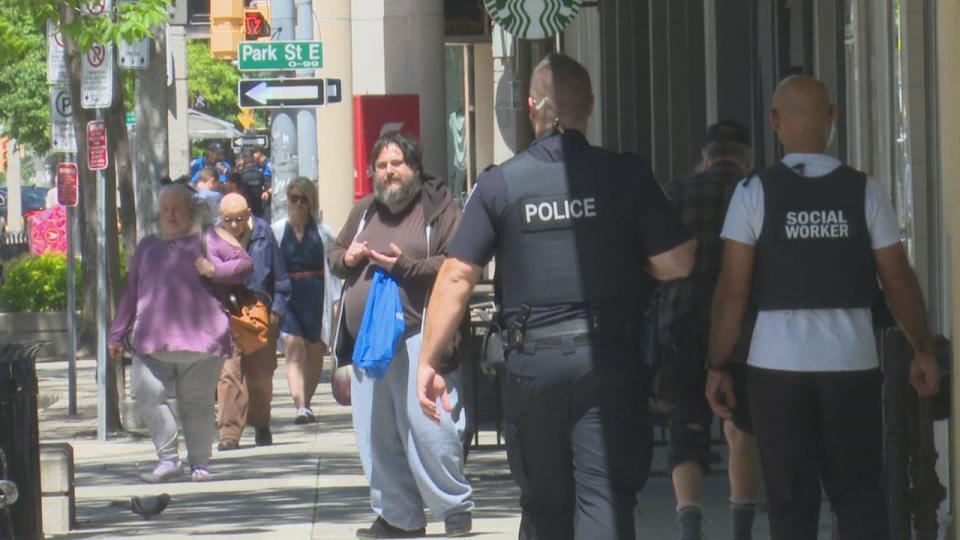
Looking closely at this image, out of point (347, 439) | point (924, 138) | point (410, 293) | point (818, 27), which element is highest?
point (818, 27)

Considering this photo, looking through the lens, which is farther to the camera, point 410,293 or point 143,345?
point 143,345

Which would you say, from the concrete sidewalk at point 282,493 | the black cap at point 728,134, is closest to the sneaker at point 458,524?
the concrete sidewalk at point 282,493

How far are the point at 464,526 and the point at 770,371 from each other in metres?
3.19

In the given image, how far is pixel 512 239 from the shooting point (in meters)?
7.14

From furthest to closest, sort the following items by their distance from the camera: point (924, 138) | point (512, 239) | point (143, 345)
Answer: point (143, 345) → point (924, 138) → point (512, 239)

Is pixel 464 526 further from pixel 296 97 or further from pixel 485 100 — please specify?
pixel 485 100

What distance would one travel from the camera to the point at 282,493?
40.0ft

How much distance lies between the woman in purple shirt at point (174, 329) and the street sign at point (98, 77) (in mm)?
3470

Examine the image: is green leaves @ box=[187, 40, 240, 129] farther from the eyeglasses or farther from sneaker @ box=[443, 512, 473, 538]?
sneaker @ box=[443, 512, 473, 538]

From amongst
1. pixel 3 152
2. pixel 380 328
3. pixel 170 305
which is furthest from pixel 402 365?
pixel 3 152

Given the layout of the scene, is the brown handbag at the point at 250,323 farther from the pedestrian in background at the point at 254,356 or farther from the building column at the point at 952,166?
the building column at the point at 952,166

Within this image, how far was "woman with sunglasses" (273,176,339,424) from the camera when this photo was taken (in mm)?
16047

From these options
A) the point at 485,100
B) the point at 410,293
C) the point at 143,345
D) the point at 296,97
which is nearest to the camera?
the point at 410,293

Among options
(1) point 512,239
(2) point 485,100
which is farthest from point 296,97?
(2) point 485,100
